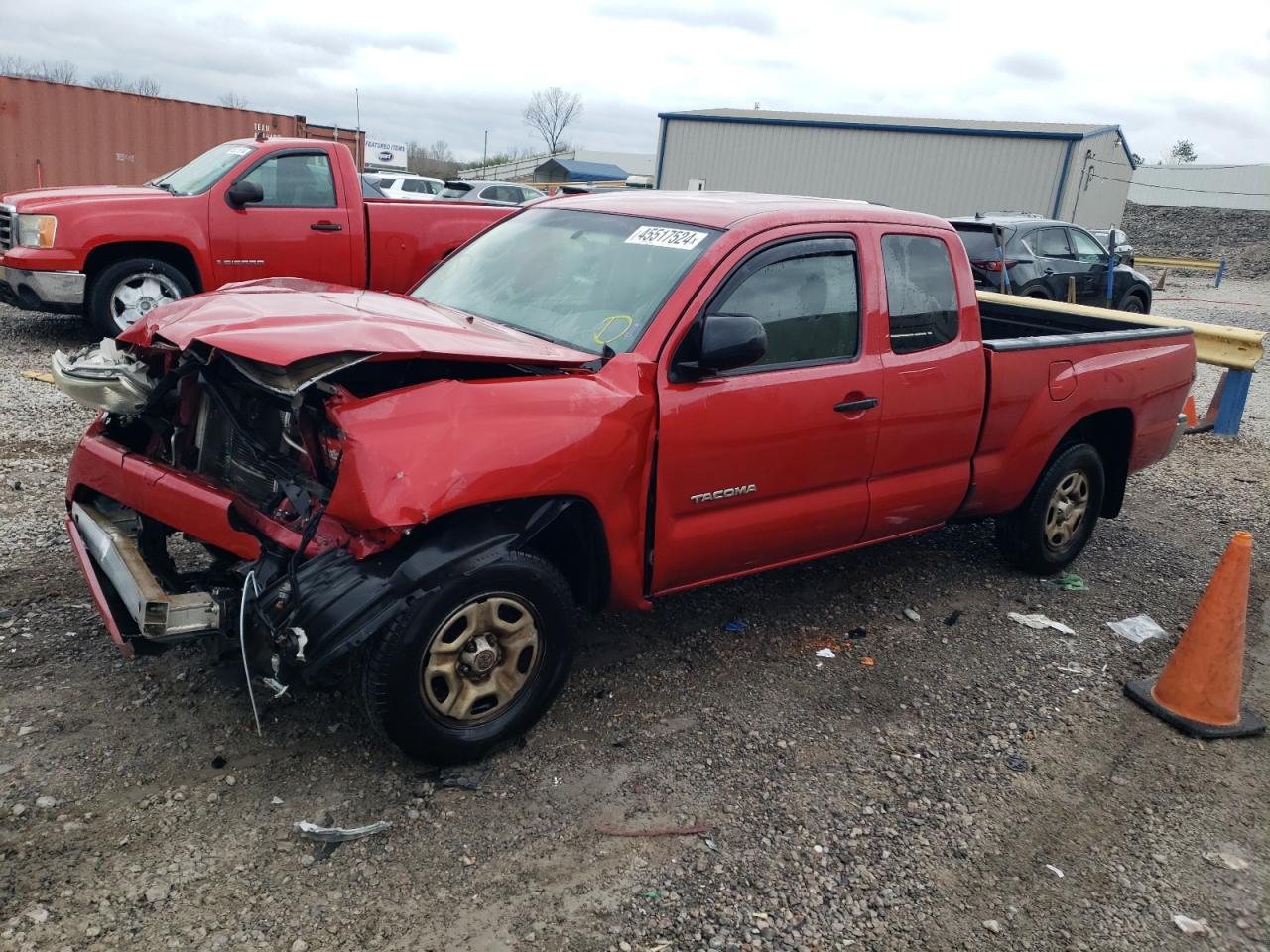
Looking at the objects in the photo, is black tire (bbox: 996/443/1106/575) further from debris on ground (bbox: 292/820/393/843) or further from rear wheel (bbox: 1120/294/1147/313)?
rear wheel (bbox: 1120/294/1147/313)

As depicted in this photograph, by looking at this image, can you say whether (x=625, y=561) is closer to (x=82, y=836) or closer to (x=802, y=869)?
(x=802, y=869)

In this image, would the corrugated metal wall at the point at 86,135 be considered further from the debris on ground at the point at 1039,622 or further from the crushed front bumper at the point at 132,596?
the debris on ground at the point at 1039,622

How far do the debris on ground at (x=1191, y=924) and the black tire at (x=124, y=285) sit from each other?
8.46 metres

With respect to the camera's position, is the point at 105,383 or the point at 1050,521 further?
the point at 1050,521

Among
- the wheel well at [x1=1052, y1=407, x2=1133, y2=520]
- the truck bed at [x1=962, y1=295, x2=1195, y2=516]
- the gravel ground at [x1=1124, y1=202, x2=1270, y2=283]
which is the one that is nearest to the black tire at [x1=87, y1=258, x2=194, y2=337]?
the truck bed at [x1=962, y1=295, x2=1195, y2=516]

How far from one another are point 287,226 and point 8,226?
2381 mm

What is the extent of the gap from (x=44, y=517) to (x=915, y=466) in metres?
4.37

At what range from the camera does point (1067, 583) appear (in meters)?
5.52

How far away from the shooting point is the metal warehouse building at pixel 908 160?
1185 inches

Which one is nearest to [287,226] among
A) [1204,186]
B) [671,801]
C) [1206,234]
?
[671,801]

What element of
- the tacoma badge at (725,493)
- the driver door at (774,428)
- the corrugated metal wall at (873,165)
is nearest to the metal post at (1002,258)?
the driver door at (774,428)

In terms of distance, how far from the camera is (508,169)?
61.5 m

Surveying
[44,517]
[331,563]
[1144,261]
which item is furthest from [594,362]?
[1144,261]

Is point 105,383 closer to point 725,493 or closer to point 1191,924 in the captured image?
point 725,493
